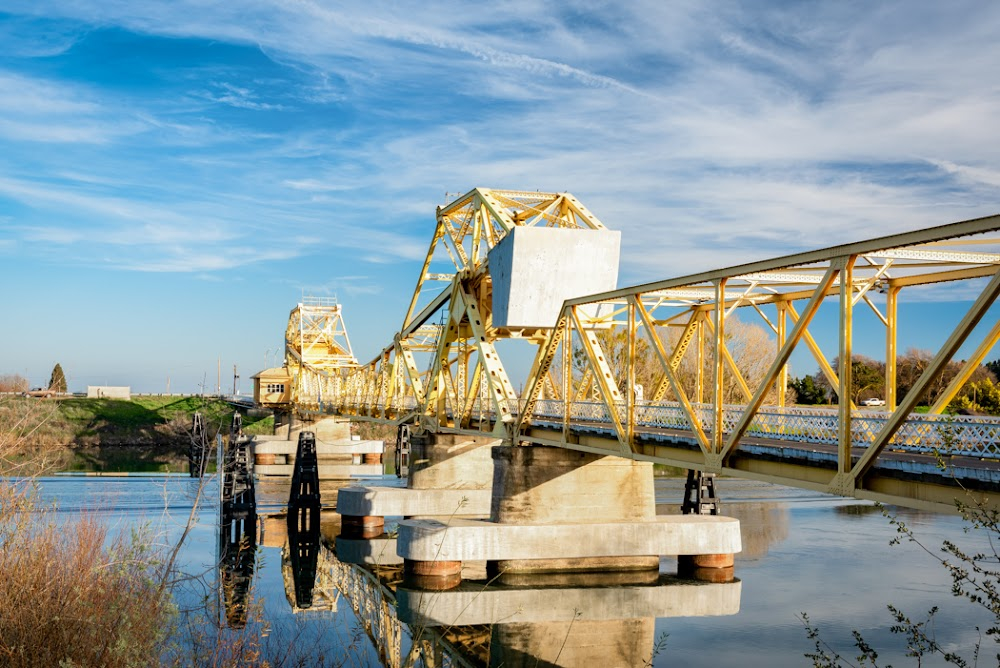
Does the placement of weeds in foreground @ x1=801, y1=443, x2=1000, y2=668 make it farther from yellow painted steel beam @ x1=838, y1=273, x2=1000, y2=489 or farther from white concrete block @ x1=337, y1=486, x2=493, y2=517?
white concrete block @ x1=337, y1=486, x2=493, y2=517

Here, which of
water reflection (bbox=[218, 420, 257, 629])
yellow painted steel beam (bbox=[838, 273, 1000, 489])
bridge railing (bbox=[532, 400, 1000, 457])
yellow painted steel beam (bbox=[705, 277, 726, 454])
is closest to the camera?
yellow painted steel beam (bbox=[838, 273, 1000, 489])

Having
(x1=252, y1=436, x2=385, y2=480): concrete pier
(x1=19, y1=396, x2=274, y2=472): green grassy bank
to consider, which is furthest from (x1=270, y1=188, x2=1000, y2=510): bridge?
(x1=19, y1=396, x2=274, y2=472): green grassy bank

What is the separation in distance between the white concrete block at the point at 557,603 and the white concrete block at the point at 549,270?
8.22m

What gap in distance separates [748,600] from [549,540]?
6268mm

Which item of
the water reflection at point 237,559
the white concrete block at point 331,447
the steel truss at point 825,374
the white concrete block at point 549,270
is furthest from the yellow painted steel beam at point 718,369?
the white concrete block at point 331,447

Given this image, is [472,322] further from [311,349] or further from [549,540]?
[311,349]

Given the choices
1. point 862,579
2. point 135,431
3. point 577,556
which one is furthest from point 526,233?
point 135,431

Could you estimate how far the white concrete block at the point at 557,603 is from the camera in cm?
2735

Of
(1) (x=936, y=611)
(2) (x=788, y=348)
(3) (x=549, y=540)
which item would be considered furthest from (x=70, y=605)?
(3) (x=549, y=540)

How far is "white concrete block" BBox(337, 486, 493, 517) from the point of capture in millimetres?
41719

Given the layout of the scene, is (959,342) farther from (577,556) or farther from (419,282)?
(419,282)

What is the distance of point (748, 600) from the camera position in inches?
1157

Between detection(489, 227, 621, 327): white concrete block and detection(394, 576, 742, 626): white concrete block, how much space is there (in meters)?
8.22

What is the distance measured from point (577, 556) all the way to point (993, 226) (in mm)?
20313
